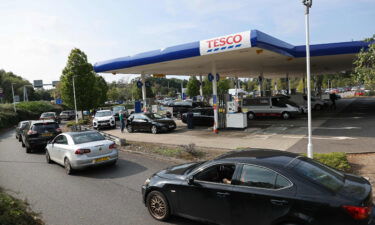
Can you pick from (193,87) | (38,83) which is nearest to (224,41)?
(193,87)

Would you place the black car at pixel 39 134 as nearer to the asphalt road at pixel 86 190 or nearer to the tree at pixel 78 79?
the asphalt road at pixel 86 190

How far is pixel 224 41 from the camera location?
43.7 feet

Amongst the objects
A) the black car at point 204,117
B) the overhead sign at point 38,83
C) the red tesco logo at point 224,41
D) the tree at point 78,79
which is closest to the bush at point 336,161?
the red tesco logo at point 224,41

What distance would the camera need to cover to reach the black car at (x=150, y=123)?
18.0 m

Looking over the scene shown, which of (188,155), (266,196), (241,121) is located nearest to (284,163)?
(266,196)

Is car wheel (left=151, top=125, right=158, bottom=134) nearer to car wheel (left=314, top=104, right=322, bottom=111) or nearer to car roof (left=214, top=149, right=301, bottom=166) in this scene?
car roof (left=214, top=149, right=301, bottom=166)

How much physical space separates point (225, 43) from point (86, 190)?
31.2 feet

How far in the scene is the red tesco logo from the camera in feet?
41.9

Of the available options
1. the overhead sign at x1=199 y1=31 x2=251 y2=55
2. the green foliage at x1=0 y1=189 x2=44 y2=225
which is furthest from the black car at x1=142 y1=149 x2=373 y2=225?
the overhead sign at x1=199 y1=31 x2=251 y2=55

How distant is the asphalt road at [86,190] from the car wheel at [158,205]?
0.15m

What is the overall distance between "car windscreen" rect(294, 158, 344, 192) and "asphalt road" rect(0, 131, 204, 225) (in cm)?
246

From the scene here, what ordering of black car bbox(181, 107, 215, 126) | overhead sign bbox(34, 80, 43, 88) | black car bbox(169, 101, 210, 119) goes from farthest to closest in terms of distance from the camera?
overhead sign bbox(34, 80, 43, 88) < black car bbox(169, 101, 210, 119) < black car bbox(181, 107, 215, 126)

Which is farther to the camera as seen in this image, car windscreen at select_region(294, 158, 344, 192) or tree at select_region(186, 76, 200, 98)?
tree at select_region(186, 76, 200, 98)

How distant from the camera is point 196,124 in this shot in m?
20.3
